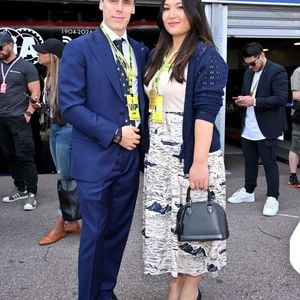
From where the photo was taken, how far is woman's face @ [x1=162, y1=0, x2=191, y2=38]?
7.27ft

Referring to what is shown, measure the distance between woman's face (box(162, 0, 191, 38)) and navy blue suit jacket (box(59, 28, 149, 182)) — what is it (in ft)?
1.10

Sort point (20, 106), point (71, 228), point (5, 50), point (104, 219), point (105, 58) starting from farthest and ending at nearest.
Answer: point (20, 106) → point (5, 50) → point (71, 228) → point (104, 219) → point (105, 58)

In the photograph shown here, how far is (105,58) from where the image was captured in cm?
227

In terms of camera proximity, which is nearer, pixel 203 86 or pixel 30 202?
pixel 203 86

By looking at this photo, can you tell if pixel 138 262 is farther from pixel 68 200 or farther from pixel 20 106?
pixel 20 106

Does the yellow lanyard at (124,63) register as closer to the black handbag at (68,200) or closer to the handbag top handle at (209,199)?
the handbag top handle at (209,199)

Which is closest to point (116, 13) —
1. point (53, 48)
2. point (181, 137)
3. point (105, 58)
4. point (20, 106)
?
point (105, 58)

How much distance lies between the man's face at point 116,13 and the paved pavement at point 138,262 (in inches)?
67.2

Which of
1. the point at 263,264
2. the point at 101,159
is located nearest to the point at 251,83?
the point at 263,264

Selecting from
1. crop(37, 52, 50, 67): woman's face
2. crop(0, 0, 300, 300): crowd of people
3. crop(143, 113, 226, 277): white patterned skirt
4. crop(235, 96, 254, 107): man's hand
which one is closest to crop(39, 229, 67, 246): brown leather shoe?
crop(0, 0, 300, 300): crowd of people

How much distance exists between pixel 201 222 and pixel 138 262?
132 cm

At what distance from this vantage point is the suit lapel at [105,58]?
7.39 feet

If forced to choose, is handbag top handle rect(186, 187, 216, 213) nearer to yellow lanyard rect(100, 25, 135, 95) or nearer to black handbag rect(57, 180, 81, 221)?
yellow lanyard rect(100, 25, 135, 95)

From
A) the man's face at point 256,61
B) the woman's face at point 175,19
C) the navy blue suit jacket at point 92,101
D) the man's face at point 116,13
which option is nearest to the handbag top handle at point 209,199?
the navy blue suit jacket at point 92,101
